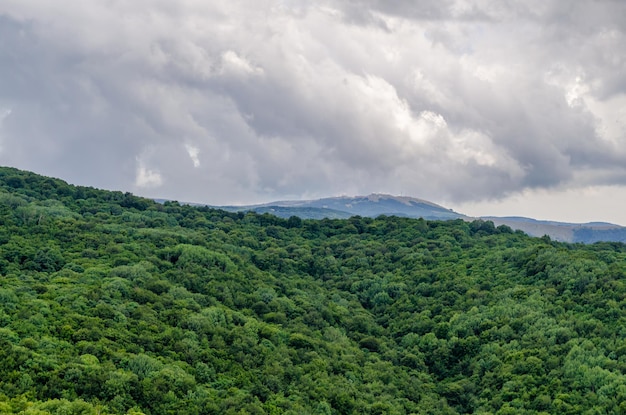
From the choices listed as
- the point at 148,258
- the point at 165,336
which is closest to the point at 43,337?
the point at 165,336

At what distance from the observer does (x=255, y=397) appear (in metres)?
69.8

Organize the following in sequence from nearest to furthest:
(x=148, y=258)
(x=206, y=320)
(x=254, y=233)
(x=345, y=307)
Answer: (x=206, y=320), (x=148, y=258), (x=345, y=307), (x=254, y=233)

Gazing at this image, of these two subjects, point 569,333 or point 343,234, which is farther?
point 343,234

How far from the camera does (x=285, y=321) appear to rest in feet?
314

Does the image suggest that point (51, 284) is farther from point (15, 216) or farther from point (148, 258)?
point (15, 216)

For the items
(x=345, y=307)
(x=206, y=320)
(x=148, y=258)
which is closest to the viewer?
(x=206, y=320)

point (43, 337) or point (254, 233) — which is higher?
point (254, 233)

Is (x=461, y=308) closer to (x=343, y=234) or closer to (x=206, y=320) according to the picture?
(x=206, y=320)

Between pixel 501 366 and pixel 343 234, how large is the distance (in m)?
76.2

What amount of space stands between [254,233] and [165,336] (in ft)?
247

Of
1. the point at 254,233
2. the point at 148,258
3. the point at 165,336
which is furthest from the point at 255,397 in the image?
the point at 254,233

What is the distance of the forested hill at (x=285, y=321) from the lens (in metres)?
66.0

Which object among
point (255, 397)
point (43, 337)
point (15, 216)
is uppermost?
point (15, 216)

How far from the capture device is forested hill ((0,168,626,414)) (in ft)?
217
